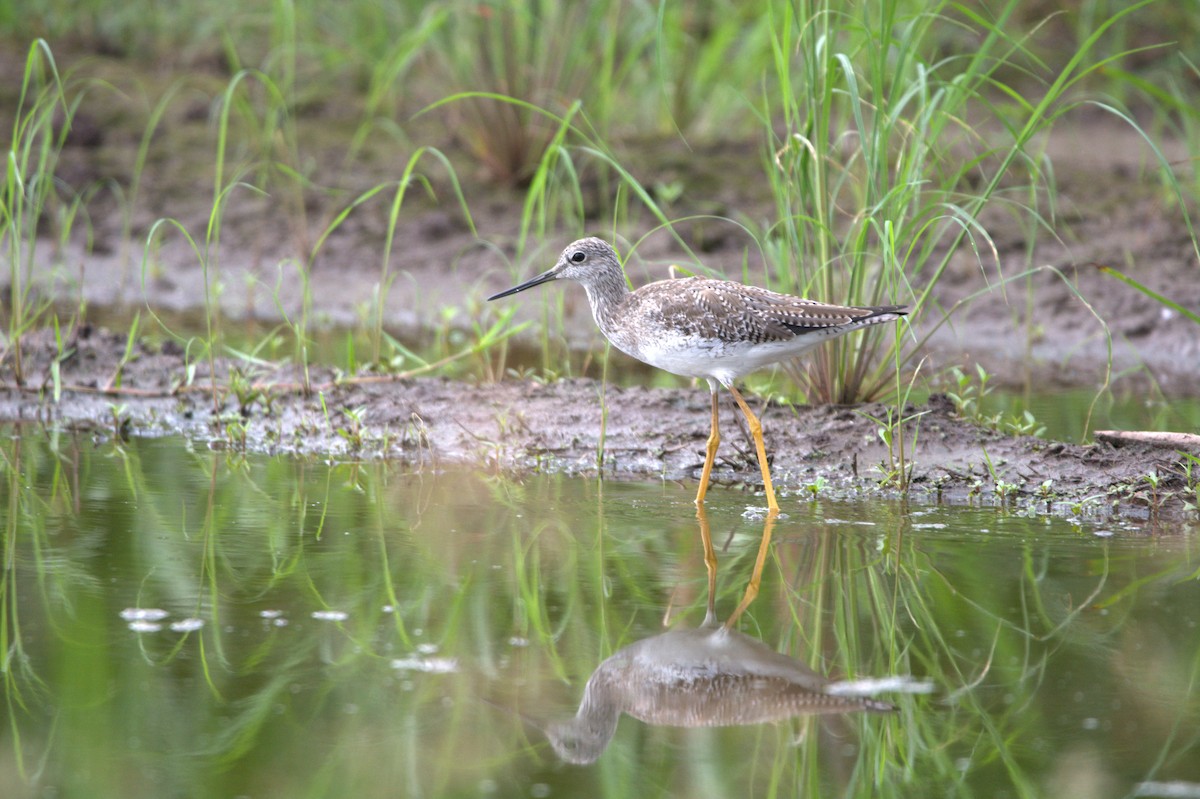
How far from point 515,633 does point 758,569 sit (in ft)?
3.70

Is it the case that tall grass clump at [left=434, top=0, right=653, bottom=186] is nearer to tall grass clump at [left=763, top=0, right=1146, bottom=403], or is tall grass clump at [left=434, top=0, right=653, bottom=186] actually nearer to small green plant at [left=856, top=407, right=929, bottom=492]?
tall grass clump at [left=763, top=0, right=1146, bottom=403]

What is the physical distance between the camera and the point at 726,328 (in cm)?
595

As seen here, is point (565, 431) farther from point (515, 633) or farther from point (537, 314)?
point (537, 314)

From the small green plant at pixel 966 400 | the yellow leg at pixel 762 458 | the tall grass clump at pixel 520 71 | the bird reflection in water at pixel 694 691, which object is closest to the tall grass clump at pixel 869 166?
the small green plant at pixel 966 400

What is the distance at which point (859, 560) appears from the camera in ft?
17.0

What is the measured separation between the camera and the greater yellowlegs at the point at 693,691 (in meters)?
3.79

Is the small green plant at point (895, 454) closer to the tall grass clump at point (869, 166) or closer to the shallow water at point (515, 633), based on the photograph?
the shallow water at point (515, 633)

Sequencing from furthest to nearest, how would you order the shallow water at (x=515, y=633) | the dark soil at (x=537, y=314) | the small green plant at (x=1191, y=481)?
the dark soil at (x=537, y=314) < the small green plant at (x=1191, y=481) < the shallow water at (x=515, y=633)

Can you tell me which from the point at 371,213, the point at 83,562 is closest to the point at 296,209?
the point at 371,213

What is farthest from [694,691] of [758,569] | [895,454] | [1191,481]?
[1191,481]

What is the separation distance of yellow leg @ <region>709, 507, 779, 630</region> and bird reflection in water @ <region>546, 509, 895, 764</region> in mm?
246

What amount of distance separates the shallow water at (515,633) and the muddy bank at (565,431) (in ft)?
1.18

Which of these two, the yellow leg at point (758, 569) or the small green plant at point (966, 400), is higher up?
the small green plant at point (966, 400)

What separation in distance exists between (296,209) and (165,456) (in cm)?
440
